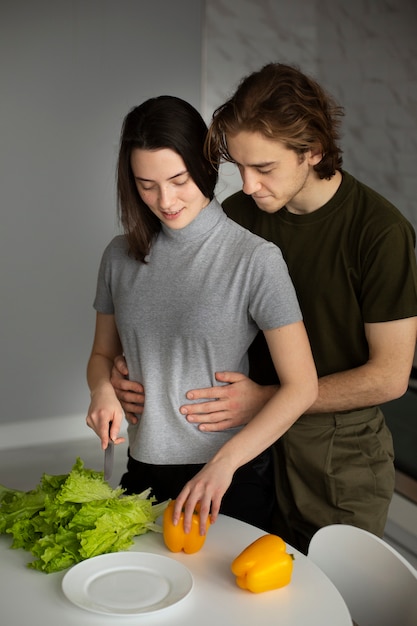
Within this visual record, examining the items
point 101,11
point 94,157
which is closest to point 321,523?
point 94,157

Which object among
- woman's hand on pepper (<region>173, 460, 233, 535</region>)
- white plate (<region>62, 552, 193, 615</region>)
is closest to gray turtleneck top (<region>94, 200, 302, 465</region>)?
woman's hand on pepper (<region>173, 460, 233, 535</region>)

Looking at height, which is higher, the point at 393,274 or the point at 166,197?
the point at 166,197

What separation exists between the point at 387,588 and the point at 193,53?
358 centimetres

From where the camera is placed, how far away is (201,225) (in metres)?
1.80

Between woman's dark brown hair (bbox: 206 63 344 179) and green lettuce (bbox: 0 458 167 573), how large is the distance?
0.71 meters

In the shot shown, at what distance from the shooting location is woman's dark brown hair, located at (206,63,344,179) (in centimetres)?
178

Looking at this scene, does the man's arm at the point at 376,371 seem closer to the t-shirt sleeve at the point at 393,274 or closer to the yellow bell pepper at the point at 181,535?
the t-shirt sleeve at the point at 393,274

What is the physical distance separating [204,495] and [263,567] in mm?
182

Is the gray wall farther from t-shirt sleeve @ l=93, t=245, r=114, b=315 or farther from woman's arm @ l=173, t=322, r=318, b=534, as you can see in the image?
woman's arm @ l=173, t=322, r=318, b=534

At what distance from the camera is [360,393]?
1.97 metres

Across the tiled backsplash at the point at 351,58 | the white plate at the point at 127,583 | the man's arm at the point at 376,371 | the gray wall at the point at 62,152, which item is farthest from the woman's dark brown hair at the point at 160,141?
the tiled backsplash at the point at 351,58

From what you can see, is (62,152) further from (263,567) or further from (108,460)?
(263,567)

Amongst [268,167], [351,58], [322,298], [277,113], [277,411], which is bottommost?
[277,411]

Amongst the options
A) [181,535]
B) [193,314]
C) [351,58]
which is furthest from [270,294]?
[351,58]
